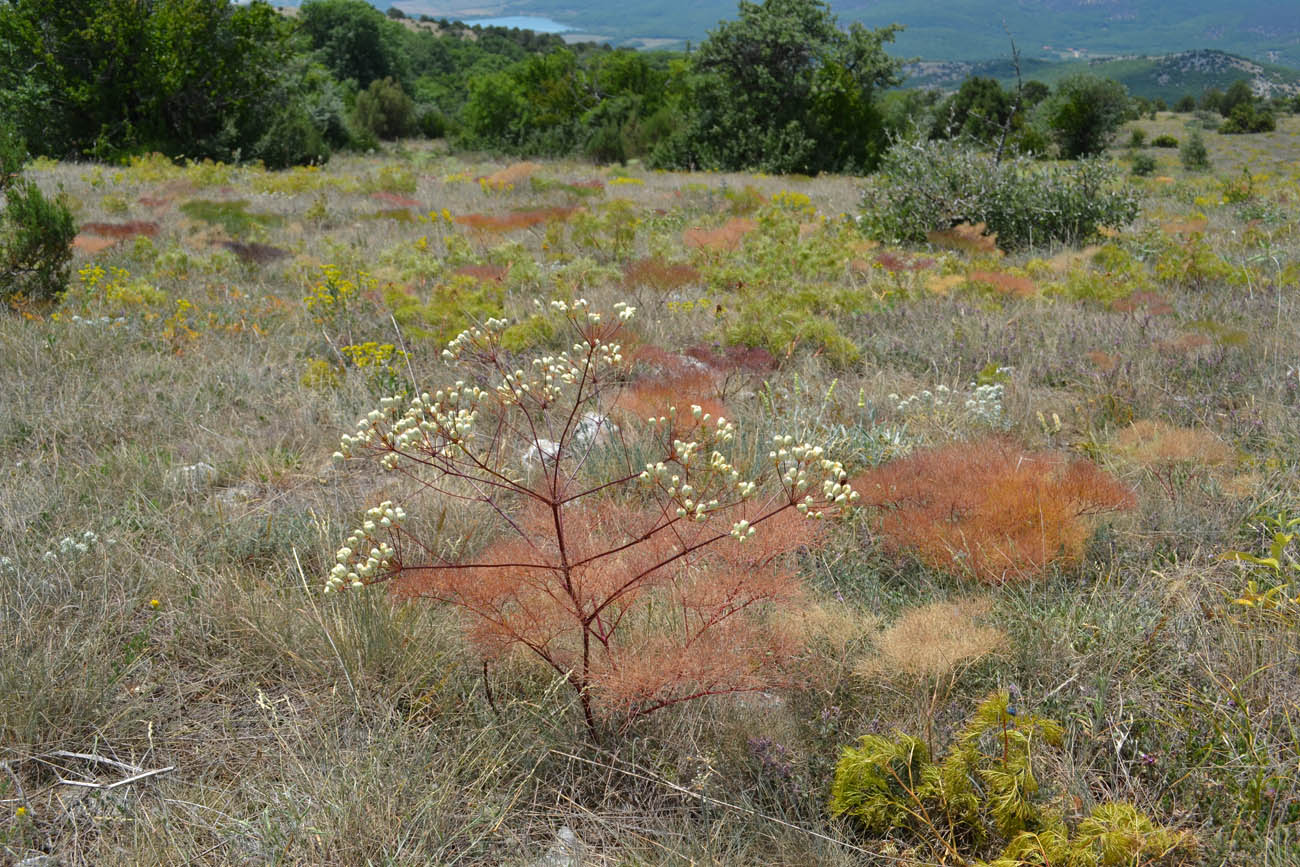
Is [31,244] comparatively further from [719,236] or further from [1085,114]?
[1085,114]

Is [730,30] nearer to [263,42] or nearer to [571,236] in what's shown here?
[263,42]

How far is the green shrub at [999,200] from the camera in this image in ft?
26.6

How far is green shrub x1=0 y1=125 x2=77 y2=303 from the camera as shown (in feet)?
18.0

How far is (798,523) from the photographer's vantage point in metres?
2.12

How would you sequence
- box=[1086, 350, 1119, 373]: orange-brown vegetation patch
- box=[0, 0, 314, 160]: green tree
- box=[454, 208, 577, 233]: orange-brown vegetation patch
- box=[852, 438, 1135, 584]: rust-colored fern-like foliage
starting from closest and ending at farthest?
box=[852, 438, 1135, 584]: rust-colored fern-like foliage → box=[1086, 350, 1119, 373]: orange-brown vegetation patch → box=[454, 208, 577, 233]: orange-brown vegetation patch → box=[0, 0, 314, 160]: green tree

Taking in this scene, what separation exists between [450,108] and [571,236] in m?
39.6

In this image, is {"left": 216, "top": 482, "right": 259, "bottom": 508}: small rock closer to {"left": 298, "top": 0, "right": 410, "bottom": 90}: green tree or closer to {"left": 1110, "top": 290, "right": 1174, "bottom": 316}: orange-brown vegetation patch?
{"left": 1110, "top": 290, "right": 1174, "bottom": 316}: orange-brown vegetation patch

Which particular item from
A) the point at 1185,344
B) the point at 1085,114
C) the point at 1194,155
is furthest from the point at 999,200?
the point at 1085,114

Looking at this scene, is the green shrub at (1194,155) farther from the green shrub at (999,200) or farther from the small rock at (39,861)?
the small rock at (39,861)

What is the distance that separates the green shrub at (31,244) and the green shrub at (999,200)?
22.9 feet

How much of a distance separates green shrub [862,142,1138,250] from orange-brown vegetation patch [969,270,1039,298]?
1902 millimetres

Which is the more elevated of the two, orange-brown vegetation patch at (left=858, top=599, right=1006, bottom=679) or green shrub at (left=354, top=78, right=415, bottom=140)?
green shrub at (left=354, top=78, right=415, bottom=140)

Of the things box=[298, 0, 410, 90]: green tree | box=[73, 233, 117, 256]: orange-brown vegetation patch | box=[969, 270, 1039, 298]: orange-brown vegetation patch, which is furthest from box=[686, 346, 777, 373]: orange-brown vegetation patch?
box=[298, 0, 410, 90]: green tree

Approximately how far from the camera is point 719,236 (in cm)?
785
